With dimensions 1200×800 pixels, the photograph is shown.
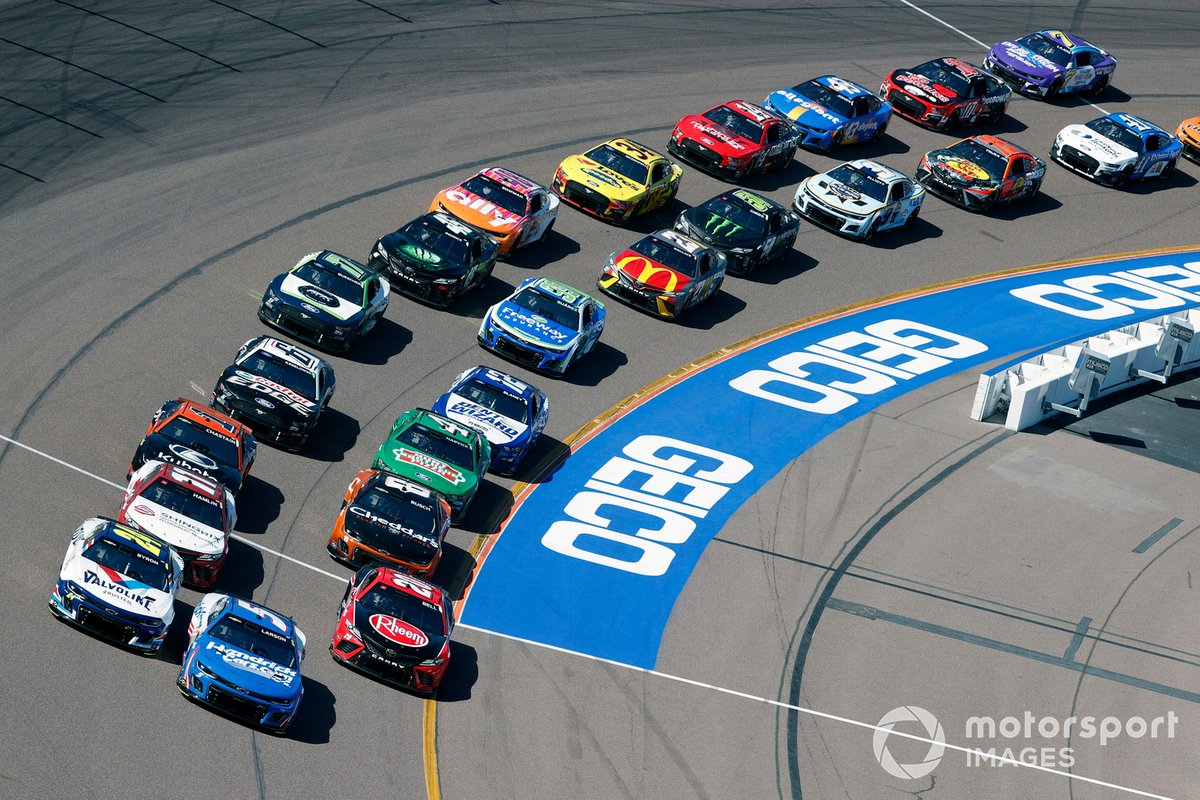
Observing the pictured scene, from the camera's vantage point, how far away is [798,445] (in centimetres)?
3428

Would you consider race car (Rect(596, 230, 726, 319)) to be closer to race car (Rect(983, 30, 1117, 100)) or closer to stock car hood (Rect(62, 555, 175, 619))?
stock car hood (Rect(62, 555, 175, 619))

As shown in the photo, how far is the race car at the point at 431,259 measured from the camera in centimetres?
3519

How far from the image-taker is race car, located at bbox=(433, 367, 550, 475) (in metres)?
31.2

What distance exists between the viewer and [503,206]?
37.6m

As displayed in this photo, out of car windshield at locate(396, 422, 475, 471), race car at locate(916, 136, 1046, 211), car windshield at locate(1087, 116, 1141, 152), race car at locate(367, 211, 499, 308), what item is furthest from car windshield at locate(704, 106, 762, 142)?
car windshield at locate(396, 422, 475, 471)

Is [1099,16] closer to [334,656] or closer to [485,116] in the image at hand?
[485,116]

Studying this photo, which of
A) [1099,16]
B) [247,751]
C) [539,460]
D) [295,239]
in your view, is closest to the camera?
[247,751]

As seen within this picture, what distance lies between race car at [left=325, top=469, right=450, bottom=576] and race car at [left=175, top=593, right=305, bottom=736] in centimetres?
317

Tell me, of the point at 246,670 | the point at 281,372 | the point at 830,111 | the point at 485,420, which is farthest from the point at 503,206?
the point at 246,670

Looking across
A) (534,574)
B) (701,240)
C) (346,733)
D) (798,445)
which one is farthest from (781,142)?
(346,733)

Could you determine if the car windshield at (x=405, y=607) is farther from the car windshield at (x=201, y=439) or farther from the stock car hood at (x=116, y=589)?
the car windshield at (x=201, y=439)

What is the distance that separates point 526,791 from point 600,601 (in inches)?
204

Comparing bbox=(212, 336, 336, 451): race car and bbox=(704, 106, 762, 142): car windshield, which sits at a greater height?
bbox=(704, 106, 762, 142): car windshield

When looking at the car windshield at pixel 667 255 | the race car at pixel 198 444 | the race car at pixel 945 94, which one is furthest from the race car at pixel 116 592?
the race car at pixel 945 94
